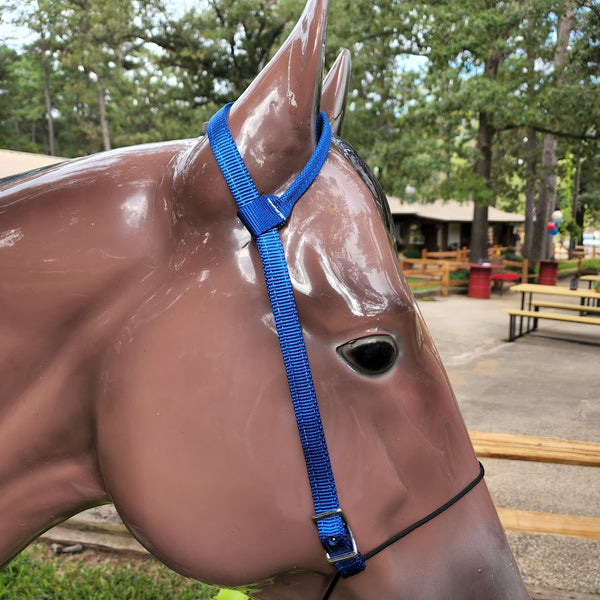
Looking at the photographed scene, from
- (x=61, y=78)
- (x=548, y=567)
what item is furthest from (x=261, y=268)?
(x=61, y=78)

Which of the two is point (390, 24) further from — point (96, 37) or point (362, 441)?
point (362, 441)

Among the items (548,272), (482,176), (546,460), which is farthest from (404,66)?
(546,460)

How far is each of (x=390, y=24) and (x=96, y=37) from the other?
8397 mm

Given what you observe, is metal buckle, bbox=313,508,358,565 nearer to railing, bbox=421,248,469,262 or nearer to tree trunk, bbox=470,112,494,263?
tree trunk, bbox=470,112,494,263

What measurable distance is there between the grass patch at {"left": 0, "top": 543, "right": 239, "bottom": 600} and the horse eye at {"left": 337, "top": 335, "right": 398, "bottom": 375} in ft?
7.79

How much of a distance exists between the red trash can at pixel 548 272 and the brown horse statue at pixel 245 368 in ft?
61.2

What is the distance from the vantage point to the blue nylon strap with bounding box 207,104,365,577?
80 centimetres

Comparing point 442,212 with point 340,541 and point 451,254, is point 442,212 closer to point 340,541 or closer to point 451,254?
point 451,254

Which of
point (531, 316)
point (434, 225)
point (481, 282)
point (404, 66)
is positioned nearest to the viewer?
point (531, 316)

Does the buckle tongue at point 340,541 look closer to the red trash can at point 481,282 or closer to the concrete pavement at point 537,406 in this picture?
the concrete pavement at point 537,406

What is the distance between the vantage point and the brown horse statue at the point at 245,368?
0.80 m

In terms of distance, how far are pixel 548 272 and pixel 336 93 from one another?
733 inches

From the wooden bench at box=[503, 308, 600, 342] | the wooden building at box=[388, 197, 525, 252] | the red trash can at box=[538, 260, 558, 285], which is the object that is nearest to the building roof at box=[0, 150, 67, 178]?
the wooden bench at box=[503, 308, 600, 342]

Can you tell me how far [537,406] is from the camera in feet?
20.4
